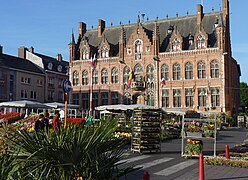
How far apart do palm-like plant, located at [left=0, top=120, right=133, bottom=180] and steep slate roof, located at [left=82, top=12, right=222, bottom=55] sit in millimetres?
44741

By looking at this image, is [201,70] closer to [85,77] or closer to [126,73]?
[126,73]

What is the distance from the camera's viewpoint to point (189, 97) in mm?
47312

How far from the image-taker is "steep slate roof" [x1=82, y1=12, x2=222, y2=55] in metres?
48.6

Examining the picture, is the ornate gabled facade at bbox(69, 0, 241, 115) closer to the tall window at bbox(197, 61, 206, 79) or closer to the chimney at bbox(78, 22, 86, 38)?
the tall window at bbox(197, 61, 206, 79)

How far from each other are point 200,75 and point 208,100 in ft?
13.0

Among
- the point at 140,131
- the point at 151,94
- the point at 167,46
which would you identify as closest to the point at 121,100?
the point at 151,94

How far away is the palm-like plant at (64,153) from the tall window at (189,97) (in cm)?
4378

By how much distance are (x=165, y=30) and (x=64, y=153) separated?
51.0m

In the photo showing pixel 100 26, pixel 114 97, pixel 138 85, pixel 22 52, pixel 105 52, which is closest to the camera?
pixel 138 85

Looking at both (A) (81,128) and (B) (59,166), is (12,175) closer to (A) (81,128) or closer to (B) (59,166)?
(B) (59,166)

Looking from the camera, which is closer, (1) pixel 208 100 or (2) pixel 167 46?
(1) pixel 208 100

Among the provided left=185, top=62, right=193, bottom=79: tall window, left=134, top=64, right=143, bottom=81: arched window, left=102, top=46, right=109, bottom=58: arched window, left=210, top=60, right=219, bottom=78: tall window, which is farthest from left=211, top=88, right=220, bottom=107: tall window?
left=102, top=46, right=109, bottom=58: arched window

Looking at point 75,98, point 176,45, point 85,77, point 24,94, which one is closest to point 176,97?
point 176,45

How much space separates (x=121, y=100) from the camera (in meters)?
52.2
